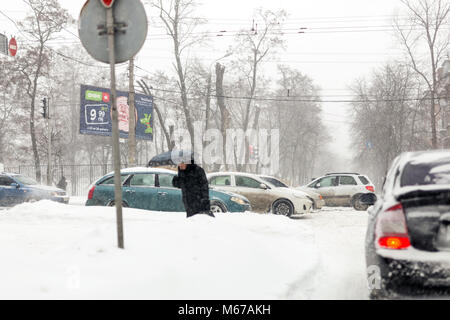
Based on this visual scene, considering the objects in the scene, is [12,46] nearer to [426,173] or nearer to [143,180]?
[143,180]

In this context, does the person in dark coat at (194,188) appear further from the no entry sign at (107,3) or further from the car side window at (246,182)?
the car side window at (246,182)

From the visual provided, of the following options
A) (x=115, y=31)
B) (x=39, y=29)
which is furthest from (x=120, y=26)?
(x=39, y=29)

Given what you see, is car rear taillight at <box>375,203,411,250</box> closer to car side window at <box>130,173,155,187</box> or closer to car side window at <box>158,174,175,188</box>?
car side window at <box>158,174,175,188</box>

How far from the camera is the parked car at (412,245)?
331cm

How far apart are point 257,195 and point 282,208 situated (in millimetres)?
894

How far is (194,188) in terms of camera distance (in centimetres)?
796

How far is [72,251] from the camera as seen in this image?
15.7 feet

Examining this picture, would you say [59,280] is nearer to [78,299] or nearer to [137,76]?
[78,299]

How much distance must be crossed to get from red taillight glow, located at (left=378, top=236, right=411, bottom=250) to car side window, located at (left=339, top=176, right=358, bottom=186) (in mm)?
16618

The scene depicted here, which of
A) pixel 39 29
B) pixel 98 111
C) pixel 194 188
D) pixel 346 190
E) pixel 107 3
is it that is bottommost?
pixel 346 190

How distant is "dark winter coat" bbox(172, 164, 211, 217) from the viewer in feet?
26.0

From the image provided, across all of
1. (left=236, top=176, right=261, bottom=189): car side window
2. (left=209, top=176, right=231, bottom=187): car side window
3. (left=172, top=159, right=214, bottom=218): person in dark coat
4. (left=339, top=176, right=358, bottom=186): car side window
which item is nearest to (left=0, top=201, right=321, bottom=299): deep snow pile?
(left=172, top=159, right=214, bottom=218): person in dark coat

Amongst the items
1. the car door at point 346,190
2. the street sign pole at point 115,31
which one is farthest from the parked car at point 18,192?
the street sign pole at point 115,31

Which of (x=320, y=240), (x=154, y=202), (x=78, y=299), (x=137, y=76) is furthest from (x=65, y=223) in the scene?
(x=137, y=76)
